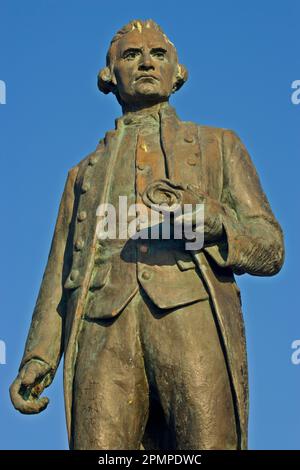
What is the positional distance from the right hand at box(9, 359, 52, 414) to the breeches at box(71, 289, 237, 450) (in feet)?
1.37

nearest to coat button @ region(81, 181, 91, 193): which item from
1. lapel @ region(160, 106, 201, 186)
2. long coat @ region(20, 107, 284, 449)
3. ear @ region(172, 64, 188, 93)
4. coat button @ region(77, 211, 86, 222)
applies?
long coat @ region(20, 107, 284, 449)

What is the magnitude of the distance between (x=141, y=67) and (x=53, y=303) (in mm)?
2216

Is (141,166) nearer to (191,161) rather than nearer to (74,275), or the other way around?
(191,161)

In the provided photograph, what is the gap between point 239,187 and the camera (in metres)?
11.3

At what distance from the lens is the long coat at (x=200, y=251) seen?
10.8m

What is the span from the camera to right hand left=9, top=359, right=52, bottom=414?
11.0m

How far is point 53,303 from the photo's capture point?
11.5 metres

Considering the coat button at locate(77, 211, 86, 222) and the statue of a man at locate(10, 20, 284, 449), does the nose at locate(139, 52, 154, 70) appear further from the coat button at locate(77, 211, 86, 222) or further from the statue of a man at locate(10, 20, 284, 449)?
the coat button at locate(77, 211, 86, 222)

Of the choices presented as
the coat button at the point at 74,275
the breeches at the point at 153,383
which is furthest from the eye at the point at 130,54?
the breeches at the point at 153,383

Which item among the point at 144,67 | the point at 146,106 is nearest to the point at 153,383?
the point at 146,106

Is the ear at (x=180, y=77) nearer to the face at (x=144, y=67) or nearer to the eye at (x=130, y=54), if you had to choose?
the face at (x=144, y=67)
